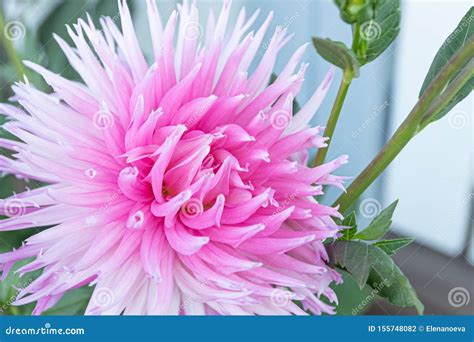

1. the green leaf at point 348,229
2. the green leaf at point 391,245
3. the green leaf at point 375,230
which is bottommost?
the green leaf at point 391,245

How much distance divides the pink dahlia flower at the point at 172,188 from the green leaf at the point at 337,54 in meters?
0.02

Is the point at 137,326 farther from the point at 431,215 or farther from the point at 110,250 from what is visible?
the point at 431,215

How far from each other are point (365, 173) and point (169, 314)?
138 mm

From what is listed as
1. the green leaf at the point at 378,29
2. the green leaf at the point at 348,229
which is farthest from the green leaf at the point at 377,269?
the green leaf at the point at 378,29

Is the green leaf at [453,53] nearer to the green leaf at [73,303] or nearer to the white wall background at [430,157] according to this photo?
the white wall background at [430,157]

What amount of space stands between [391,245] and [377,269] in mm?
39

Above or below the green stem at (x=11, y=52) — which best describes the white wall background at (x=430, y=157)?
below

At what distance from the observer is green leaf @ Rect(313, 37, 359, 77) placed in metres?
0.36

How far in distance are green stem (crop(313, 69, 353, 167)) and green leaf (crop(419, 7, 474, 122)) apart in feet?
0.14

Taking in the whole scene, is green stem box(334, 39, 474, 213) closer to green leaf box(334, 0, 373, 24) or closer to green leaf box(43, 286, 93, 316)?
green leaf box(334, 0, 373, 24)

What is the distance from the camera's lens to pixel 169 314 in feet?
1.21

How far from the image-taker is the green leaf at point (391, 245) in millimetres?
381

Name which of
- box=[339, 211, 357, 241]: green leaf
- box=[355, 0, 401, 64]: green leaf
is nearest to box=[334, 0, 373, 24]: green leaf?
box=[355, 0, 401, 64]: green leaf

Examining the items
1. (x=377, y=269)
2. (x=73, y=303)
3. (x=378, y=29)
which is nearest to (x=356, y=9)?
(x=378, y=29)
